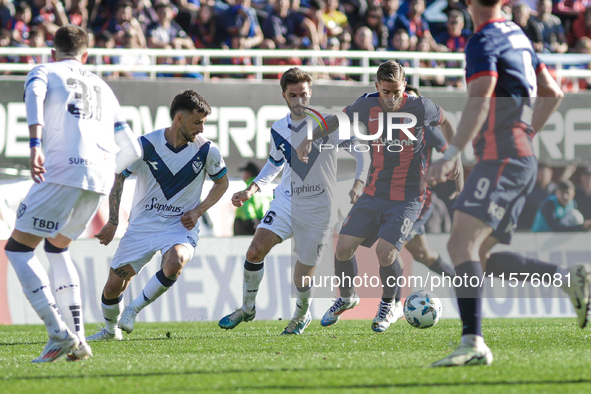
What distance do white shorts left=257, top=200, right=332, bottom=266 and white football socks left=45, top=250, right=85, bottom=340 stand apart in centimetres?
247

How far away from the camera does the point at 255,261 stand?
297 inches

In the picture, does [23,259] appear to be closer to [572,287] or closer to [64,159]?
[64,159]

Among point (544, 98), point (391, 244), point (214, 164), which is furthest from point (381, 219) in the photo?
point (544, 98)

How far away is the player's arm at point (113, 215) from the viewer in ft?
21.9

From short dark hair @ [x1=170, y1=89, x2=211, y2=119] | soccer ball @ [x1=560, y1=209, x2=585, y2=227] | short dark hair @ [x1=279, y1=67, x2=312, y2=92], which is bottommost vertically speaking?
soccer ball @ [x1=560, y1=209, x2=585, y2=227]

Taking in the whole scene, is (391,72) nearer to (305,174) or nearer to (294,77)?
(294,77)

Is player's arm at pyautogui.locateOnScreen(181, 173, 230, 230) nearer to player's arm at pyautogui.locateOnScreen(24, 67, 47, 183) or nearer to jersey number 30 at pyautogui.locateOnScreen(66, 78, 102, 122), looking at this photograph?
jersey number 30 at pyautogui.locateOnScreen(66, 78, 102, 122)

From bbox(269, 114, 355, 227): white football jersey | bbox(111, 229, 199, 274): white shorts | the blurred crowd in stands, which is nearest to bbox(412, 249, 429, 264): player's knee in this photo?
bbox(269, 114, 355, 227): white football jersey

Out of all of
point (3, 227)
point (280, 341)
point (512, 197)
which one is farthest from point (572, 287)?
point (3, 227)

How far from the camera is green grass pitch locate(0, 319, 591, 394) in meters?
4.12

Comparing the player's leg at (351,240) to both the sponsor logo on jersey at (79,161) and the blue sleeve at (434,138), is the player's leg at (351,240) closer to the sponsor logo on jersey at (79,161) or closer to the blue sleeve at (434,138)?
the blue sleeve at (434,138)

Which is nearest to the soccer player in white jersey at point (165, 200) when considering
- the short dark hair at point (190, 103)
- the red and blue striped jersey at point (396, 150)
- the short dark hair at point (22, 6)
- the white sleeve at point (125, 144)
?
the short dark hair at point (190, 103)

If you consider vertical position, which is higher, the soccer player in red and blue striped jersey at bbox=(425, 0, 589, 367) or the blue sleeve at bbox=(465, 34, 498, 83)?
the blue sleeve at bbox=(465, 34, 498, 83)

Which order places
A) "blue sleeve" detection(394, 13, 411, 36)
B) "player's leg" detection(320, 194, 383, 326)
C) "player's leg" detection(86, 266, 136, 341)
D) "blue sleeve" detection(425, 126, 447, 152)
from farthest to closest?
1. "blue sleeve" detection(394, 13, 411, 36)
2. "blue sleeve" detection(425, 126, 447, 152)
3. "player's leg" detection(320, 194, 383, 326)
4. "player's leg" detection(86, 266, 136, 341)
